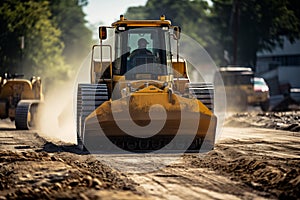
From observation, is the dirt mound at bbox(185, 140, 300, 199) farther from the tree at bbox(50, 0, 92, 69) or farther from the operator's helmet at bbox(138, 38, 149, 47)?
the tree at bbox(50, 0, 92, 69)

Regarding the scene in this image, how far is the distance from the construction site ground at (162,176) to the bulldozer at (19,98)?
8.11 meters

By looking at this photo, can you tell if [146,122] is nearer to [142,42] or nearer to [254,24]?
[142,42]

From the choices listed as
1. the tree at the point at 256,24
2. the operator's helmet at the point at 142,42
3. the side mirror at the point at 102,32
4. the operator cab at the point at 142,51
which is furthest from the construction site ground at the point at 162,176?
the tree at the point at 256,24

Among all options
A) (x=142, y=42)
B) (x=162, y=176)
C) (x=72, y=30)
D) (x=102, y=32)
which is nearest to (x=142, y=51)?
(x=142, y=42)

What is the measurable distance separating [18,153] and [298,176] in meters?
6.18

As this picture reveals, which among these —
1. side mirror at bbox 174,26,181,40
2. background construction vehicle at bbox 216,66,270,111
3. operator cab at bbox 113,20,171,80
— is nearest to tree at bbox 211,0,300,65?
background construction vehicle at bbox 216,66,270,111

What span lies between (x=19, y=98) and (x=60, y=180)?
1522cm

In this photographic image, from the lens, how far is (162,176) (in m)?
10.5

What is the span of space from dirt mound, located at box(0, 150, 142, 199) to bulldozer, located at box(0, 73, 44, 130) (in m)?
10.9

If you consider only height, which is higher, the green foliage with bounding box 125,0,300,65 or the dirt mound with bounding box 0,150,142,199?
the green foliage with bounding box 125,0,300,65

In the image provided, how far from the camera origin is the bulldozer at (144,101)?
562 inches

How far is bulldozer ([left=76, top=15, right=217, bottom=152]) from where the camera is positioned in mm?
14281

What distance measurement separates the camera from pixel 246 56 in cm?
6219

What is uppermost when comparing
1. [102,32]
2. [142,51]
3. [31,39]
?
[31,39]
